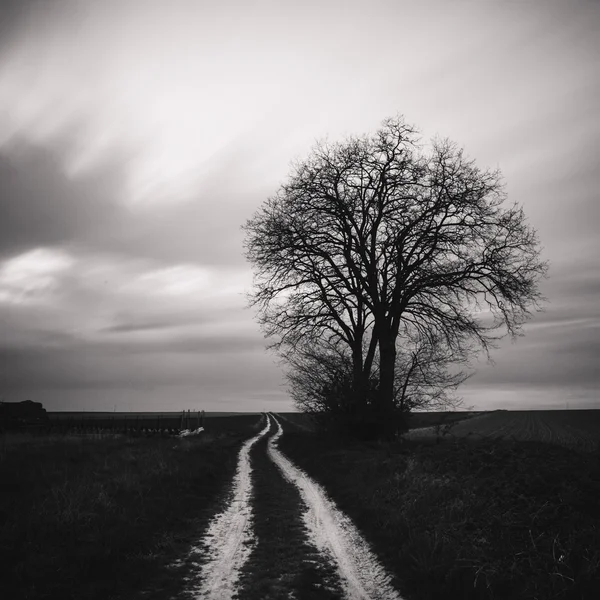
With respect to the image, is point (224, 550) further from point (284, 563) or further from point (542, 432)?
point (542, 432)

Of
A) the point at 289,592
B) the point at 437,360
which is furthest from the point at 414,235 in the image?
the point at 289,592

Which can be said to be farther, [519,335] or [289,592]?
[519,335]

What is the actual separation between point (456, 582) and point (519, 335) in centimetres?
1472

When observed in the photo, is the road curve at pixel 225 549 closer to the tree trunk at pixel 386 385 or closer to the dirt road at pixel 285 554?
the dirt road at pixel 285 554

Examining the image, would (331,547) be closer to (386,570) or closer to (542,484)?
(386,570)

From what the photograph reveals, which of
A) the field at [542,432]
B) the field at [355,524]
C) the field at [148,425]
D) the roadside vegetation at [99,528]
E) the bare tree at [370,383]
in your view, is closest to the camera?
the field at [355,524]

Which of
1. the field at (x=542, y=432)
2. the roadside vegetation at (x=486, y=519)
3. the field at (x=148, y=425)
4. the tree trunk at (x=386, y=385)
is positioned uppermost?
the tree trunk at (x=386, y=385)

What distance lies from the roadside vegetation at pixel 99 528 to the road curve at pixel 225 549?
11.9 inches

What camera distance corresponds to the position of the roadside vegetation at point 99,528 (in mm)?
5680

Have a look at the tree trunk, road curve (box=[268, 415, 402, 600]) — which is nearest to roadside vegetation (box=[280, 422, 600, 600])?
road curve (box=[268, 415, 402, 600])

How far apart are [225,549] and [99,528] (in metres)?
2.22

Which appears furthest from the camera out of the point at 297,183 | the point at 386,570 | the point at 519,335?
the point at 297,183

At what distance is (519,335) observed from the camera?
18234 millimetres

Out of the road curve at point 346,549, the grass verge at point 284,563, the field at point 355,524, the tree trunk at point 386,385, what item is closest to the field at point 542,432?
the field at point 355,524
